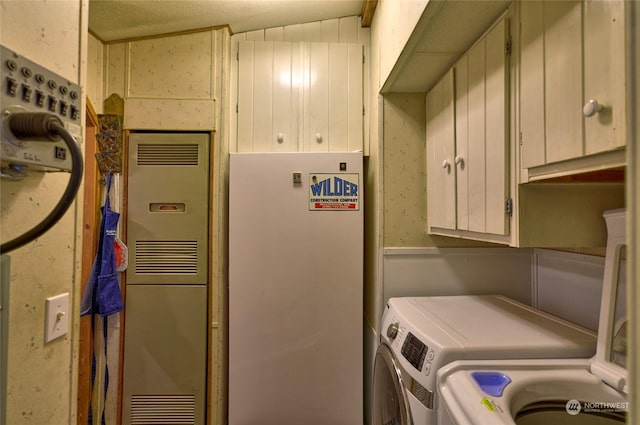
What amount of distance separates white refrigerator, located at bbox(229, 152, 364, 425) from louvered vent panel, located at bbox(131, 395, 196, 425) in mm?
324

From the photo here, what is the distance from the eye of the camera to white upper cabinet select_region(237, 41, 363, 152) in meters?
1.97

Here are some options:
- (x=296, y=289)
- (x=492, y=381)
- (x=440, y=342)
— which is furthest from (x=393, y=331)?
(x=296, y=289)

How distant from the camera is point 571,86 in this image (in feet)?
2.49

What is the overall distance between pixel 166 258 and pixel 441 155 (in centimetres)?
172

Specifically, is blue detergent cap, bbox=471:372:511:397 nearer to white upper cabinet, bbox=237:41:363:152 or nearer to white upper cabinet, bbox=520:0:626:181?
white upper cabinet, bbox=520:0:626:181

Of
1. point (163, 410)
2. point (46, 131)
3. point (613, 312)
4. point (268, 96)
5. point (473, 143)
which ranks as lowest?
point (163, 410)

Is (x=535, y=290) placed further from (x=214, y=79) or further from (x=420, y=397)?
(x=214, y=79)

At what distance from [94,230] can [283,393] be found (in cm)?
156

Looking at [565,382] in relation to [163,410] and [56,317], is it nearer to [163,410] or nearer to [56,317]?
[56,317]

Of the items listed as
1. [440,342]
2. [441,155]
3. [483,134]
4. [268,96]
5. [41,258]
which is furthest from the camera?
[268,96]

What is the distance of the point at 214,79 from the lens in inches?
74.5

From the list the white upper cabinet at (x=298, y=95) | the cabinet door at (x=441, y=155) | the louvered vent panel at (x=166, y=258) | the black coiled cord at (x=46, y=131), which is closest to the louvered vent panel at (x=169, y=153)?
the white upper cabinet at (x=298, y=95)

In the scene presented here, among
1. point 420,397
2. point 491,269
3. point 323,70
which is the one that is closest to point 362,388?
point 420,397

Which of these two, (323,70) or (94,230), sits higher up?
(323,70)
